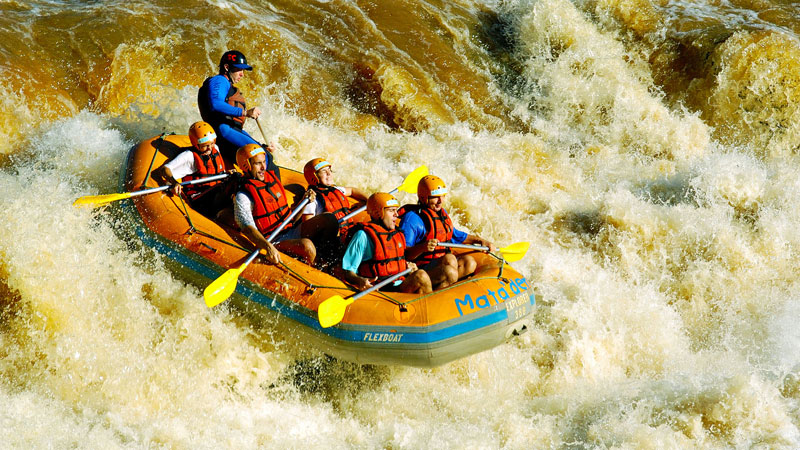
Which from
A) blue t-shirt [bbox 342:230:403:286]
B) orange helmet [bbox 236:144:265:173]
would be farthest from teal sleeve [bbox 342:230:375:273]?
orange helmet [bbox 236:144:265:173]

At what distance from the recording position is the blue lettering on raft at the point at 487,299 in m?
4.93

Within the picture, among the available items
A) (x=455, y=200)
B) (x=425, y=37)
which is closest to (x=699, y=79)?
(x=425, y=37)

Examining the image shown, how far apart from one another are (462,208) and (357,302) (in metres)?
2.85

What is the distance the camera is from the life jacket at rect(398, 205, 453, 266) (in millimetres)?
5414

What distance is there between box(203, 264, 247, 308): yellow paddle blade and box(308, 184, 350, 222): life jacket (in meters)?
0.99

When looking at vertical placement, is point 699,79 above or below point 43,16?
above

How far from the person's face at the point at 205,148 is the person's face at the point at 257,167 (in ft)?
2.36

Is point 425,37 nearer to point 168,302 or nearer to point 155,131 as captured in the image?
point 155,131

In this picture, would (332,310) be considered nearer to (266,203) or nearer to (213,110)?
(266,203)

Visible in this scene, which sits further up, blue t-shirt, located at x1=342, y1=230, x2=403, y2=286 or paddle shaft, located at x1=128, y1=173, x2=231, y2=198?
blue t-shirt, located at x1=342, y1=230, x2=403, y2=286

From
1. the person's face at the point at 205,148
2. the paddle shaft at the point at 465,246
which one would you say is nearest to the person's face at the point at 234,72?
the person's face at the point at 205,148

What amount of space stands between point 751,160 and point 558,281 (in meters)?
3.92

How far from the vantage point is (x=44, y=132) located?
290 inches

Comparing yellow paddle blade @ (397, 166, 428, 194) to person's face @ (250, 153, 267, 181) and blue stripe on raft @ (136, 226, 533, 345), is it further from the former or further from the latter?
blue stripe on raft @ (136, 226, 533, 345)
